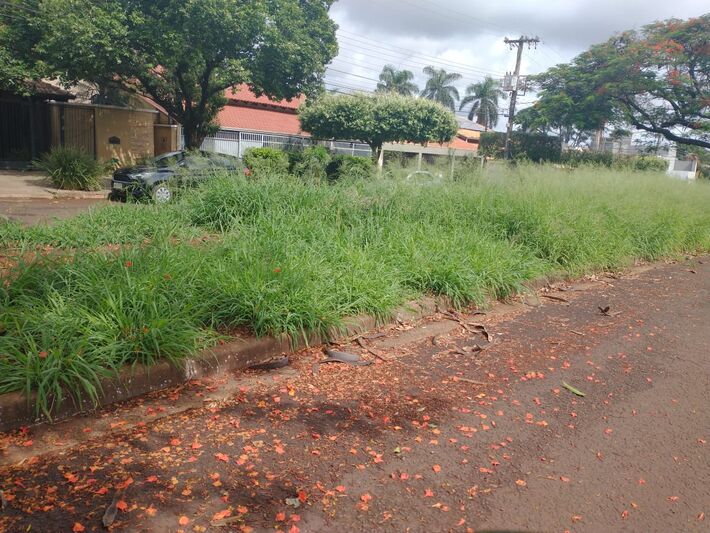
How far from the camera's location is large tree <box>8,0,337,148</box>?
1698 centimetres

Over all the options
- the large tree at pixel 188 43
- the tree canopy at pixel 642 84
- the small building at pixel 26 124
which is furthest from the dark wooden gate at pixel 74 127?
the tree canopy at pixel 642 84

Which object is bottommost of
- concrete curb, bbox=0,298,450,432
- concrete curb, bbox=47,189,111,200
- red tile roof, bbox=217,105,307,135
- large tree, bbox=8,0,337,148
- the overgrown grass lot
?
concrete curb, bbox=47,189,111,200

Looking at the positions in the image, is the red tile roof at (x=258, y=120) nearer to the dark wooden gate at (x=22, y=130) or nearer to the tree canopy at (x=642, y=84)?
the dark wooden gate at (x=22, y=130)

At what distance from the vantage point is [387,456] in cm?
322

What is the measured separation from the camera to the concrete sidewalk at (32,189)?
15.5m

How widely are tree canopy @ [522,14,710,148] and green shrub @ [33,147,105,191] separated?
63.6 ft

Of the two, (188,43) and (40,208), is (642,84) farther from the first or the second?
(40,208)

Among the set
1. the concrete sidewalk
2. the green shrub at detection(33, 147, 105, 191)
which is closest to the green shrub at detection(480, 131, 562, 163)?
the green shrub at detection(33, 147, 105, 191)

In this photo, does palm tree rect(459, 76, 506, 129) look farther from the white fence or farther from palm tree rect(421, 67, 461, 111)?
the white fence

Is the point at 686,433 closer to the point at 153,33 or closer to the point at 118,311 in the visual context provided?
the point at 118,311

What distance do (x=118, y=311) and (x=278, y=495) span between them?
1895 mm

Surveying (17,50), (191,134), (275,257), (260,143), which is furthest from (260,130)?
(275,257)

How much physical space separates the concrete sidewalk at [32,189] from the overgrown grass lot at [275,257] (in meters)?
9.97

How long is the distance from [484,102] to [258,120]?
39829mm
